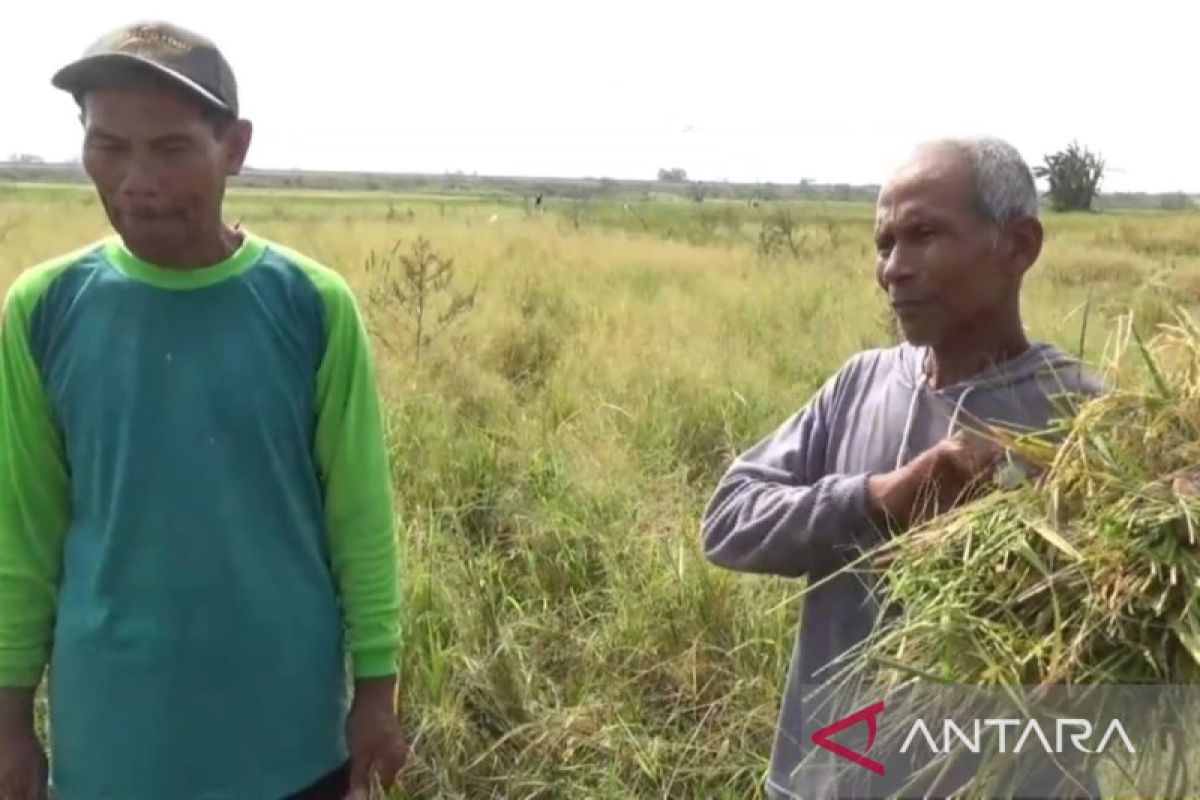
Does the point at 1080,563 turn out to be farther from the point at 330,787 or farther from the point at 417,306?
the point at 417,306

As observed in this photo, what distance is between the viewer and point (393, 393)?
5406 millimetres

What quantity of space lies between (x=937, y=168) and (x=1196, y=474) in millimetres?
527

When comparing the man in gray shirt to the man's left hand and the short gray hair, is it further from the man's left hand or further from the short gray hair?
the man's left hand

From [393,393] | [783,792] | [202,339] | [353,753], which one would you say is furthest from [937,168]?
[393,393]

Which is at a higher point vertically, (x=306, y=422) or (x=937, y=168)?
(x=937, y=168)

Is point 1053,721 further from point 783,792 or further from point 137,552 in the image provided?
point 137,552

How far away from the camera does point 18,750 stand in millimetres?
1739

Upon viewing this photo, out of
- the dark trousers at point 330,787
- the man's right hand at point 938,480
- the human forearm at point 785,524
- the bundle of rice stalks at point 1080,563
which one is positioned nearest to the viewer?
the bundle of rice stalks at point 1080,563

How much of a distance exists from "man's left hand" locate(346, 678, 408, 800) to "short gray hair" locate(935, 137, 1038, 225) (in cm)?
105

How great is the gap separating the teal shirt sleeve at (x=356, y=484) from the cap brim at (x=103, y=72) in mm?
285


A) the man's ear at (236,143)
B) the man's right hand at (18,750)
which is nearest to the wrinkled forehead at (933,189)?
the man's ear at (236,143)

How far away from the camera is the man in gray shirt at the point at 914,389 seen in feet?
5.11

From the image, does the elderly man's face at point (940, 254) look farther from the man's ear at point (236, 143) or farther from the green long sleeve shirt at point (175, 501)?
the man's ear at point (236, 143)

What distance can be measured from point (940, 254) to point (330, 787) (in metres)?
1.13
